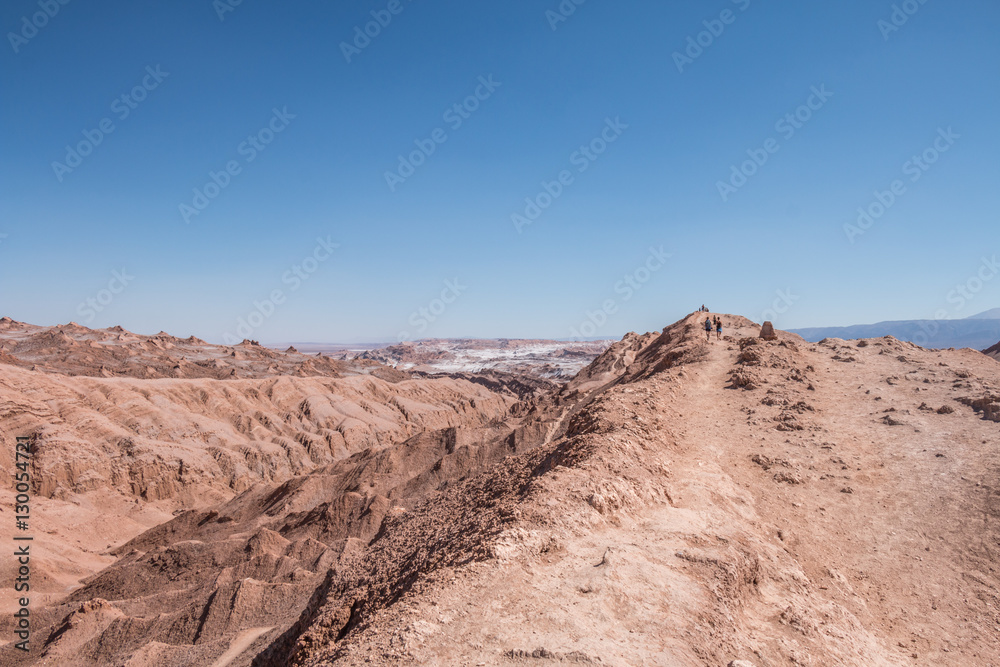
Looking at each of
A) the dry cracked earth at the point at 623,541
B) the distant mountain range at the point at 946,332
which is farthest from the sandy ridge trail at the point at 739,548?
the distant mountain range at the point at 946,332

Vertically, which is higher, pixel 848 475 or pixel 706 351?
pixel 706 351

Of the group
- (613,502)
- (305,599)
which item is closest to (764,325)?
(613,502)

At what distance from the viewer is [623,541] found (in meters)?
7.00

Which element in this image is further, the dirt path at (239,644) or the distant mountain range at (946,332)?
the distant mountain range at (946,332)

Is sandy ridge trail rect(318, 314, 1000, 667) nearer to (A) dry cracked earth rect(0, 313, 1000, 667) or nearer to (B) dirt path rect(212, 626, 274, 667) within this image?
(A) dry cracked earth rect(0, 313, 1000, 667)

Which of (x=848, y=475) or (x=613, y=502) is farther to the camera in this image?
(x=848, y=475)

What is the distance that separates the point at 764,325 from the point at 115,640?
23.8 metres

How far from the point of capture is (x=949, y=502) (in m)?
10.0

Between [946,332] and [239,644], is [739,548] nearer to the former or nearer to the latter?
[239,644]

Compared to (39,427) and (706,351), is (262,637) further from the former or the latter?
(39,427)

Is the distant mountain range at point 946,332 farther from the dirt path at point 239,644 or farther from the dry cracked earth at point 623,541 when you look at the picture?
the dirt path at point 239,644

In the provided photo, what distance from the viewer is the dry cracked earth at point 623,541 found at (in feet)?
18.1

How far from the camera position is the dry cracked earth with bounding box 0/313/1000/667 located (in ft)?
18.1

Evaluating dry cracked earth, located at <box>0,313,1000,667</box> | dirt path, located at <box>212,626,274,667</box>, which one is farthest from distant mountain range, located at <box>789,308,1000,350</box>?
dirt path, located at <box>212,626,274,667</box>
